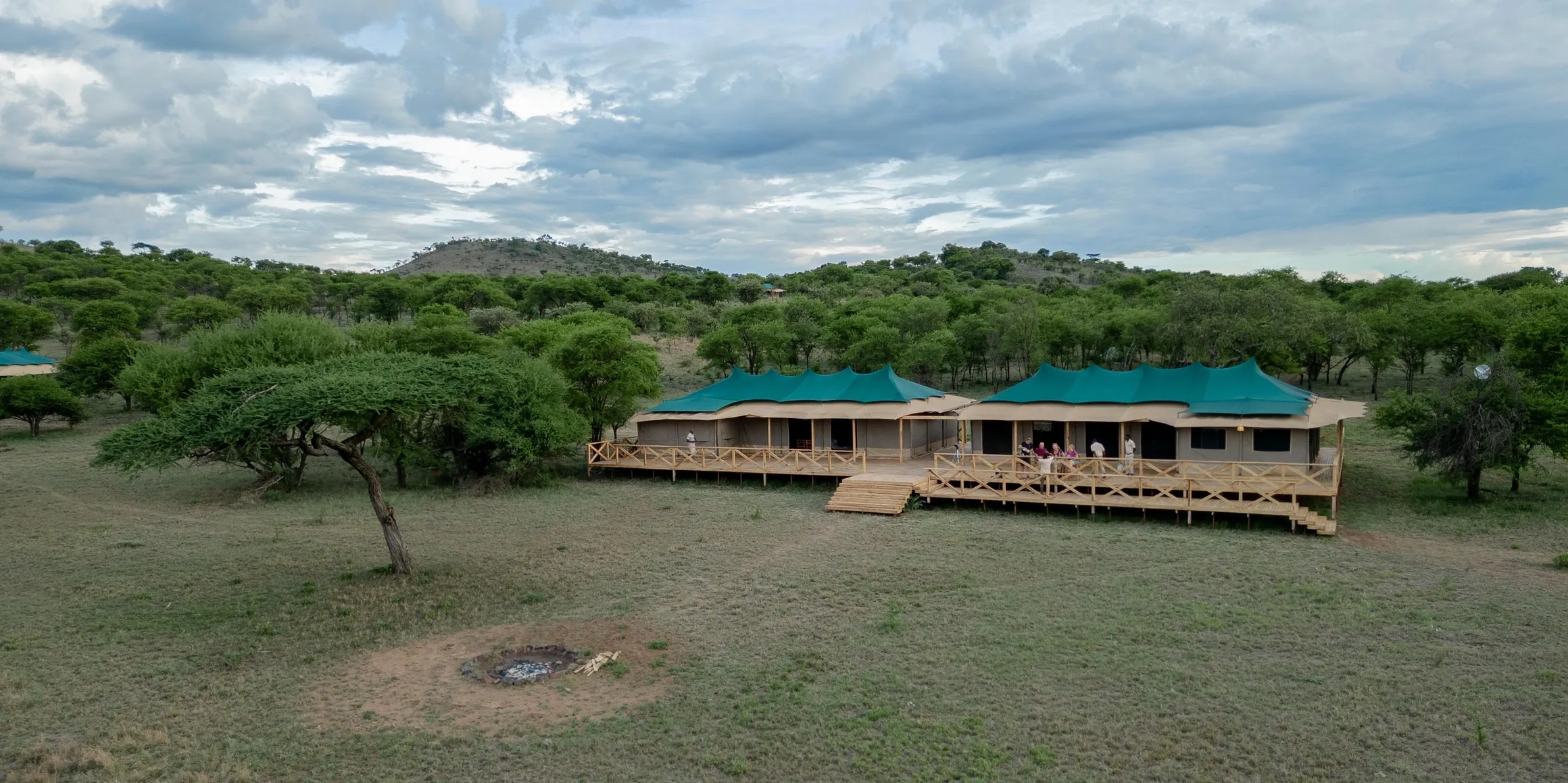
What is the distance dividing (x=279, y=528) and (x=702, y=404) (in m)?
12.7

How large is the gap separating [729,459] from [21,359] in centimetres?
4119

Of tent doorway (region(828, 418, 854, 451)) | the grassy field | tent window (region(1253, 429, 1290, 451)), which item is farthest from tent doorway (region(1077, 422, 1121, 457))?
tent doorway (region(828, 418, 854, 451))

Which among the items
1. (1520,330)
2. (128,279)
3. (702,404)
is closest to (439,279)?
(128,279)

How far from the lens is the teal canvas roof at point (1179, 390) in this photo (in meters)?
22.1

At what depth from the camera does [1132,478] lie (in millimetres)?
20984

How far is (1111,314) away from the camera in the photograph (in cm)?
4772

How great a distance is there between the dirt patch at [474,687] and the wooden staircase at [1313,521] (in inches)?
546

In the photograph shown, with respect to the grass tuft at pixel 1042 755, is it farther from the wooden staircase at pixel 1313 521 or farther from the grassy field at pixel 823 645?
the wooden staircase at pixel 1313 521

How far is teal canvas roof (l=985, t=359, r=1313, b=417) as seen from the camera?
22078 mm

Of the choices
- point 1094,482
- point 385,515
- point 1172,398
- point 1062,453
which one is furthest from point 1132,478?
point 385,515

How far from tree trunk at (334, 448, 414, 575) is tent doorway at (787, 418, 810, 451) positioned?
14272 mm

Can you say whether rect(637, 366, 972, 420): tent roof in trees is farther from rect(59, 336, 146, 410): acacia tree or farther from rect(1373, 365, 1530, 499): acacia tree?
rect(59, 336, 146, 410): acacia tree

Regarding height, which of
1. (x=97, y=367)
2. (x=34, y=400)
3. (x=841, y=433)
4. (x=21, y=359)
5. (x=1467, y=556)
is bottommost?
(x=1467, y=556)

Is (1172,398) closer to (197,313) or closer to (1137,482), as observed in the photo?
(1137,482)
